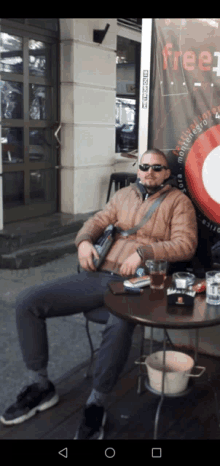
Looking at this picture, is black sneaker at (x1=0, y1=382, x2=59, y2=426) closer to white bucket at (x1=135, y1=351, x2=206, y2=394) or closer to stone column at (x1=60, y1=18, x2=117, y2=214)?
white bucket at (x1=135, y1=351, x2=206, y2=394)

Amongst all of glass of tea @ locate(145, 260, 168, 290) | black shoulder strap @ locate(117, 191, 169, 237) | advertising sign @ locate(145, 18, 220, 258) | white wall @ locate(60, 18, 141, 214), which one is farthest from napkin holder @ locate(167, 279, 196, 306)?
white wall @ locate(60, 18, 141, 214)

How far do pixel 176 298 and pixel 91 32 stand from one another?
504 centimetres

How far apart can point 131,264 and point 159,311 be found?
46cm

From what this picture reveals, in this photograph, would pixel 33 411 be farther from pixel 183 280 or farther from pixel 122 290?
pixel 183 280

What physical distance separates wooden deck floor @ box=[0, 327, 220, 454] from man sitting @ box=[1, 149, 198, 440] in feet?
0.25

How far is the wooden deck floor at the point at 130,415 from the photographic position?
83.9 inches

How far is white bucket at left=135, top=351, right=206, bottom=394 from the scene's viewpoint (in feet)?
7.37

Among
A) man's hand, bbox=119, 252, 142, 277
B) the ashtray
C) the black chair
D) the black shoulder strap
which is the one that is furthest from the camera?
the black chair

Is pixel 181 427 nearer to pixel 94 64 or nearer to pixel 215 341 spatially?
pixel 215 341

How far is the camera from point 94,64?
6234 millimetres

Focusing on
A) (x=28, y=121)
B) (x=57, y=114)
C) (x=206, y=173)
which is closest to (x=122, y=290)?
(x=206, y=173)

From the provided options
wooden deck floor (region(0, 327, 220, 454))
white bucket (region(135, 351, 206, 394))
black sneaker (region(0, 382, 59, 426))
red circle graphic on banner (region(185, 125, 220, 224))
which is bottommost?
wooden deck floor (region(0, 327, 220, 454))

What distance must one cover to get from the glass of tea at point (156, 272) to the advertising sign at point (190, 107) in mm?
768

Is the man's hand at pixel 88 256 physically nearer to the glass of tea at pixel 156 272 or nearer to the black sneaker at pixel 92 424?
the glass of tea at pixel 156 272
